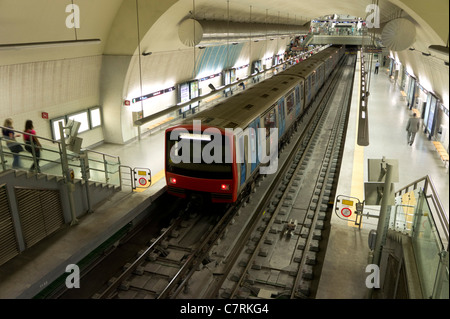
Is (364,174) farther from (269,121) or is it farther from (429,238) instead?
(429,238)

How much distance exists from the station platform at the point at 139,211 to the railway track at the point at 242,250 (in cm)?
50

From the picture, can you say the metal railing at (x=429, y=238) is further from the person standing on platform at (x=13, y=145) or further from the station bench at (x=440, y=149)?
the station bench at (x=440, y=149)

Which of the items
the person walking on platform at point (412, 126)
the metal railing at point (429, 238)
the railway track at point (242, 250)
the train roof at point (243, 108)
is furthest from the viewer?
the person walking on platform at point (412, 126)

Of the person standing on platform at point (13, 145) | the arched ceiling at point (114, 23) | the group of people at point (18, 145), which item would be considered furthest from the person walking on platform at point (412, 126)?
the person standing on platform at point (13, 145)

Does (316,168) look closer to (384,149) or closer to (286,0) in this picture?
(384,149)

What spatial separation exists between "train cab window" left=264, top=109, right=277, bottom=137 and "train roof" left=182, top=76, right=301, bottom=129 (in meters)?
0.24

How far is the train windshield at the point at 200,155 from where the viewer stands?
7.16 metres

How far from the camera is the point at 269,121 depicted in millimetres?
9609

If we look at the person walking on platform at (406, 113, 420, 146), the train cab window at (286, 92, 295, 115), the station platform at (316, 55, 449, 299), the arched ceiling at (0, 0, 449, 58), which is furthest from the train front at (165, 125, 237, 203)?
the person walking on platform at (406, 113, 420, 146)

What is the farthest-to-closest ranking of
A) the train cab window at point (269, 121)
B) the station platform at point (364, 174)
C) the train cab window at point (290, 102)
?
the train cab window at point (290, 102)
the train cab window at point (269, 121)
the station platform at point (364, 174)

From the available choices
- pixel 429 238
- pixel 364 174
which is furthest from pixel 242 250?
pixel 364 174

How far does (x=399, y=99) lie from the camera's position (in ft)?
71.1

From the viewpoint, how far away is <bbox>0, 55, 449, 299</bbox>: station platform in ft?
19.0
